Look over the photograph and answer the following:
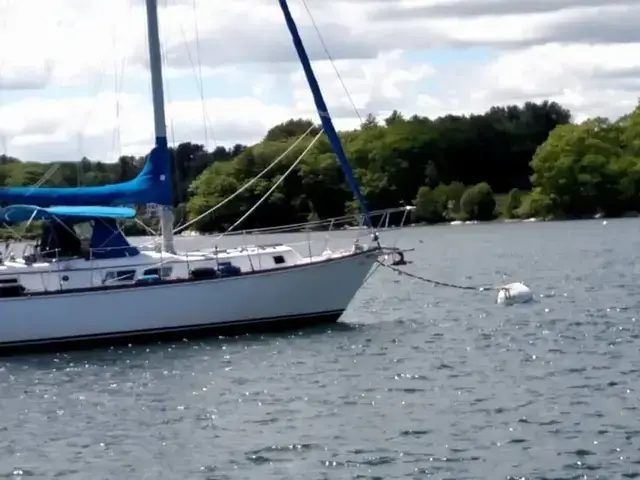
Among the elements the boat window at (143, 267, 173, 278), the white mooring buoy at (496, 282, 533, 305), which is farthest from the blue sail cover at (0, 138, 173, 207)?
the white mooring buoy at (496, 282, 533, 305)

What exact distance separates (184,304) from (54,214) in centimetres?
412

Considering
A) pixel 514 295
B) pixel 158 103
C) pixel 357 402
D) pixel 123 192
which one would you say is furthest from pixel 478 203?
pixel 357 402

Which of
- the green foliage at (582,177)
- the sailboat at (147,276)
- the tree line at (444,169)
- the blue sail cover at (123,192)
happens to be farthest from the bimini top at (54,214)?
the green foliage at (582,177)

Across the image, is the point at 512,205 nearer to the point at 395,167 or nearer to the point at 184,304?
the point at 395,167

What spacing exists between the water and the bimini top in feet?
11.8

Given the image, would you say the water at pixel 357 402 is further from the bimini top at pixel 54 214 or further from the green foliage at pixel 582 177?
the green foliage at pixel 582 177

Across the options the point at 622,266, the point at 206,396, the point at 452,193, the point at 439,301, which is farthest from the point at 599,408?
the point at 452,193

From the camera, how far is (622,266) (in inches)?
2734

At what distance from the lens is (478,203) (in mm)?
153625

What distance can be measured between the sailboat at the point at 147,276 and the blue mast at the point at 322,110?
1.6 inches

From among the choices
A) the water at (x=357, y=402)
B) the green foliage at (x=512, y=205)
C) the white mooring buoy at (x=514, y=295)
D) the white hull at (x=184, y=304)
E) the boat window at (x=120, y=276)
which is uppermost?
the green foliage at (x=512, y=205)

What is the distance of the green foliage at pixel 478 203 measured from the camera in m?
153

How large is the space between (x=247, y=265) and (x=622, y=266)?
102 ft

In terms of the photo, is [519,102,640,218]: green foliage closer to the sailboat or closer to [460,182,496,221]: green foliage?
[460,182,496,221]: green foliage
